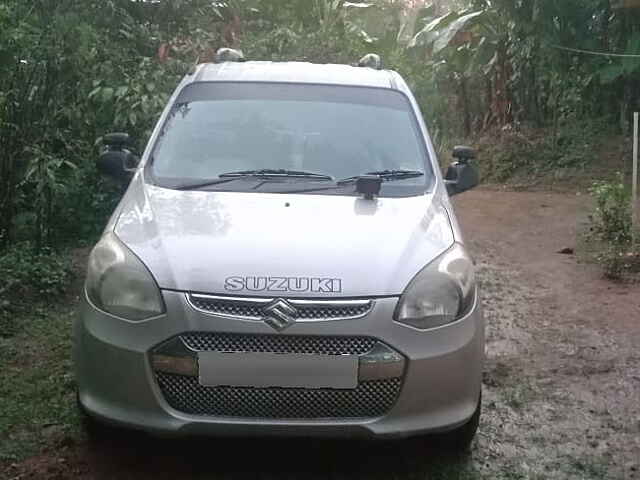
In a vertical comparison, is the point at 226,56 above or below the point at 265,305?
above

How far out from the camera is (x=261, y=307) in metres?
3.15

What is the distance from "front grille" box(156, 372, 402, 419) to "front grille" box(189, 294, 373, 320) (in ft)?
0.89

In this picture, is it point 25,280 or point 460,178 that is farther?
point 25,280

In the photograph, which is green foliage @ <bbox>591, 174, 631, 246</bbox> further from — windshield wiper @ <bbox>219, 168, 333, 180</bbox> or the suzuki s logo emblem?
the suzuki s logo emblem

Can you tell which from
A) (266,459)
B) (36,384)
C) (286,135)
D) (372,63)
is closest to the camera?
(266,459)

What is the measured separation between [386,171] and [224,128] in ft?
3.00

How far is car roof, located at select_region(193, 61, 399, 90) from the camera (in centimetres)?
493

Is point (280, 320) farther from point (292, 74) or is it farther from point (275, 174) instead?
point (292, 74)

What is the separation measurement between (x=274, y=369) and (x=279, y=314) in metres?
0.20

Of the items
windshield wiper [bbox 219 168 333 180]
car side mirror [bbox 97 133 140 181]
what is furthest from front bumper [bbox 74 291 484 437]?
car side mirror [bbox 97 133 140 181]

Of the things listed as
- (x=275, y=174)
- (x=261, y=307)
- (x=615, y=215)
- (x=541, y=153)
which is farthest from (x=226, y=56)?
(x=541, y=153)

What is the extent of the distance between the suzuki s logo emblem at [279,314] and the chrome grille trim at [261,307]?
0.5 inches

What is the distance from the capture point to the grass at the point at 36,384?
380 centimetres

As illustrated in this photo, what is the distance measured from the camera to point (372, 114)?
15.7 ft
